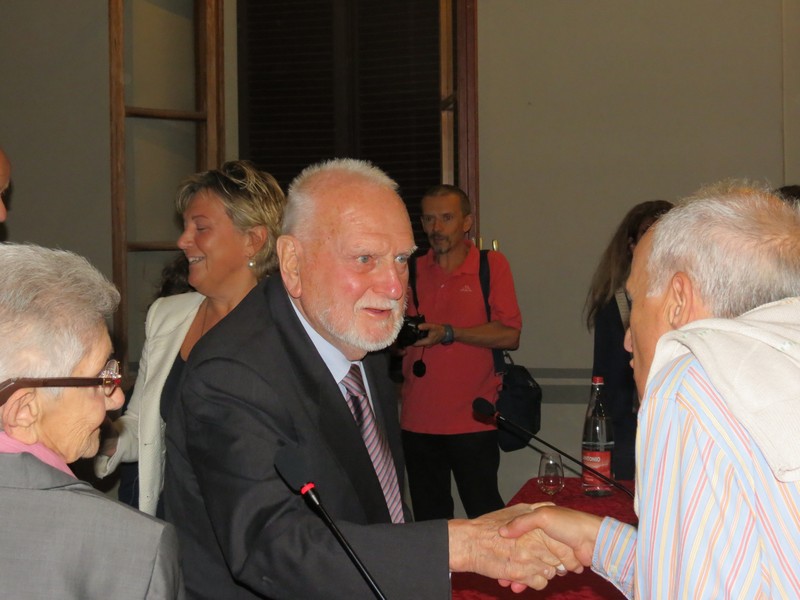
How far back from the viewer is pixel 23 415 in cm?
135

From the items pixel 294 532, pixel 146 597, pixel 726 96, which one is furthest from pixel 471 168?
pixel 146 597

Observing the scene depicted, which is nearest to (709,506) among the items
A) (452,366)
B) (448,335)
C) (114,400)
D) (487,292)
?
(114,400)

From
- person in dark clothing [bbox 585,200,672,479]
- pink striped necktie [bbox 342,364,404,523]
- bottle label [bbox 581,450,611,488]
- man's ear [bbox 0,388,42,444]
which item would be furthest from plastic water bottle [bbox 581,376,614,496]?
man's ear [bbox 0,388,42,444]

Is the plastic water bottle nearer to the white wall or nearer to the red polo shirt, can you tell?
the red polo shirt

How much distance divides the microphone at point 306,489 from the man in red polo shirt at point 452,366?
8.88 ft

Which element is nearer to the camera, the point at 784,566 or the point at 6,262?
the point at 784,566

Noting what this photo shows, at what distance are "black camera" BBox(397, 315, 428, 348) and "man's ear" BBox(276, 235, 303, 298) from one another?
2.08 m

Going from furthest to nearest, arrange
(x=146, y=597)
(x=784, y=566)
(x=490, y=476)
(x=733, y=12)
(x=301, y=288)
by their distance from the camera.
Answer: (x=733, y=12) < (x=490, y=476) < (x=301, y=288) < (x=146, y=597) < (x=784, y=566)

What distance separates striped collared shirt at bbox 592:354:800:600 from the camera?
1156mm

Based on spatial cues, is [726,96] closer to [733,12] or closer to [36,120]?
[733,12]

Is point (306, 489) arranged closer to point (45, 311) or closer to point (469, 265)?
point (45, 311)

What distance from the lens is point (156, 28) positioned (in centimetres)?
564

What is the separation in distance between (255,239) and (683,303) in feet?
6.27

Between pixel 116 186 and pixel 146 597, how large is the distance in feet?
14.5
